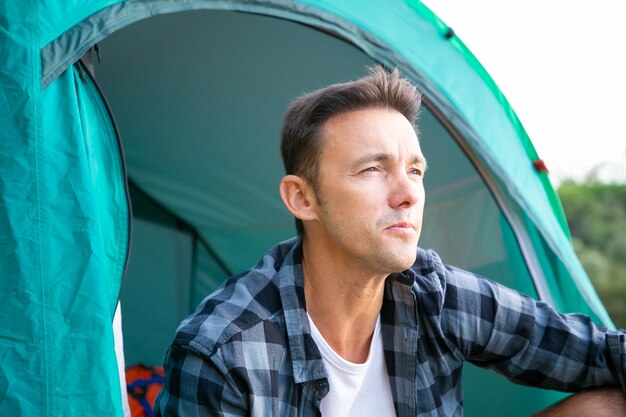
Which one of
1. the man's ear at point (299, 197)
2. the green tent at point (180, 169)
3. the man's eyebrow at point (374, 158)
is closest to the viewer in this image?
the green tent at point (180, 169)

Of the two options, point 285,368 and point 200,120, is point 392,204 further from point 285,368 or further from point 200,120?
point 200,120

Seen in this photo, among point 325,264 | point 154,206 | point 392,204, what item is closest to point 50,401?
point 325,264

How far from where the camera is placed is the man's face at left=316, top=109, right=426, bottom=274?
1623 mm

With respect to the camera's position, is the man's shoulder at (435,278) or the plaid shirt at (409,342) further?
the man's shoulder at (435,278)

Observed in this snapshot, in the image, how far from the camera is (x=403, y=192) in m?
1.63

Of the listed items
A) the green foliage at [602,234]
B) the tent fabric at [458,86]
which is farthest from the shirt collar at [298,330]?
the green foliage at [602,234]

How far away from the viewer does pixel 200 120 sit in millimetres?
2713

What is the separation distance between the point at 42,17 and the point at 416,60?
0.91 meters

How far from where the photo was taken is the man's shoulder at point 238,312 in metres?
1.53

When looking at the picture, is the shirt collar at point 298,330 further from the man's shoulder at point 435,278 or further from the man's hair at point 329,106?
the man's shoulder at point 435,278

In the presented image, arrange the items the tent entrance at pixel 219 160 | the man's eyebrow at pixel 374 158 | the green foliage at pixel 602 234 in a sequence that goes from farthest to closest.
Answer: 1. the green foliage at pixel 602 234
2. the tent entrance at pixel 219 160
3. the man's eyebrow at pixel 374 158

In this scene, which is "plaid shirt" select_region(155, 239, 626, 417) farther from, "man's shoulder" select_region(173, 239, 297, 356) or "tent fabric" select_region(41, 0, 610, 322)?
"tent fabric" select_region(41, 0, 610, 322)

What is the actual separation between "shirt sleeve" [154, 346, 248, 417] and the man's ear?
427 millimetres

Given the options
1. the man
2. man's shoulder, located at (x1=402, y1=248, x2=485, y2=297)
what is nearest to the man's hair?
the man
